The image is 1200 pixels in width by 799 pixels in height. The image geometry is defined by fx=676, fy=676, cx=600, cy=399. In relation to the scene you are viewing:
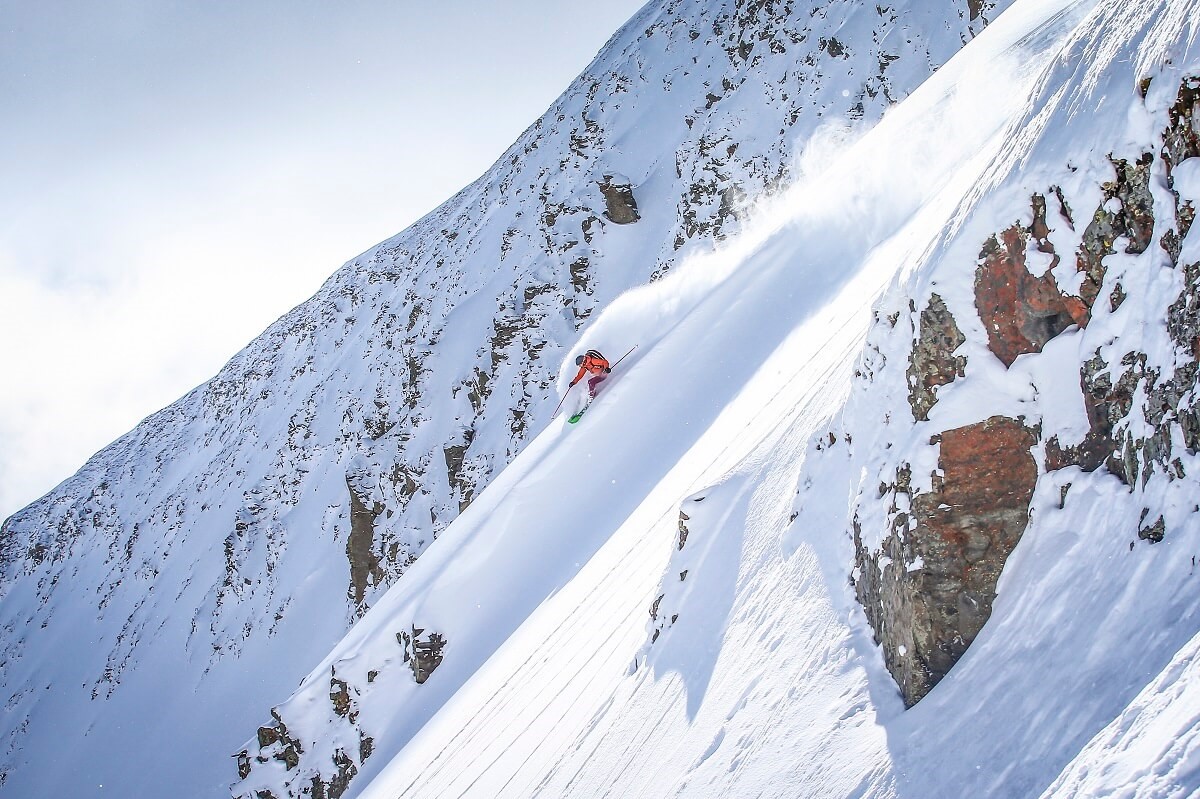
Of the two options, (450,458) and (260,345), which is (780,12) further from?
(260,345)

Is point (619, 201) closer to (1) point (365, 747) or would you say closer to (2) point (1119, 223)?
(1) point (365, 747)

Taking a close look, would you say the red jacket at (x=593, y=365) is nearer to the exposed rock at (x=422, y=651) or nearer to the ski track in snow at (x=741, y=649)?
the ski track in snow at (x=741, y=649)

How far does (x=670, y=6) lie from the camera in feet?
146

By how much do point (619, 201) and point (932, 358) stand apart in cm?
2984

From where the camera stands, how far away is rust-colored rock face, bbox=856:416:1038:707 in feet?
13.3

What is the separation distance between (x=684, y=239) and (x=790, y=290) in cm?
1527

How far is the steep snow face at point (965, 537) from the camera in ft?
10.1

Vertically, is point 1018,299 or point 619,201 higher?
point 619,201

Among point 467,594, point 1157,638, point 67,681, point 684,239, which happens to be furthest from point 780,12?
point 67,681

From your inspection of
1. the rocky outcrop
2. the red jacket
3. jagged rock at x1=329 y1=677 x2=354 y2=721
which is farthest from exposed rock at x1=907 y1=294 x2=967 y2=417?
jagged rock at x1=329 y1=677 x2=354 y2=721

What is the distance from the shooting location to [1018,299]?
4082 mm

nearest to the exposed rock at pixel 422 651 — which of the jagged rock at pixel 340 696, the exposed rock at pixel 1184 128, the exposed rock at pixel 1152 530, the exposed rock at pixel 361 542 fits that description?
the jagged rock at pixel 340 696

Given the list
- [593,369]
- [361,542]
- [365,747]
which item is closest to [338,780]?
[365,747]

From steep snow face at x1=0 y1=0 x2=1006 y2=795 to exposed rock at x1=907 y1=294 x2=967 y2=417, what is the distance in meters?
16.2
